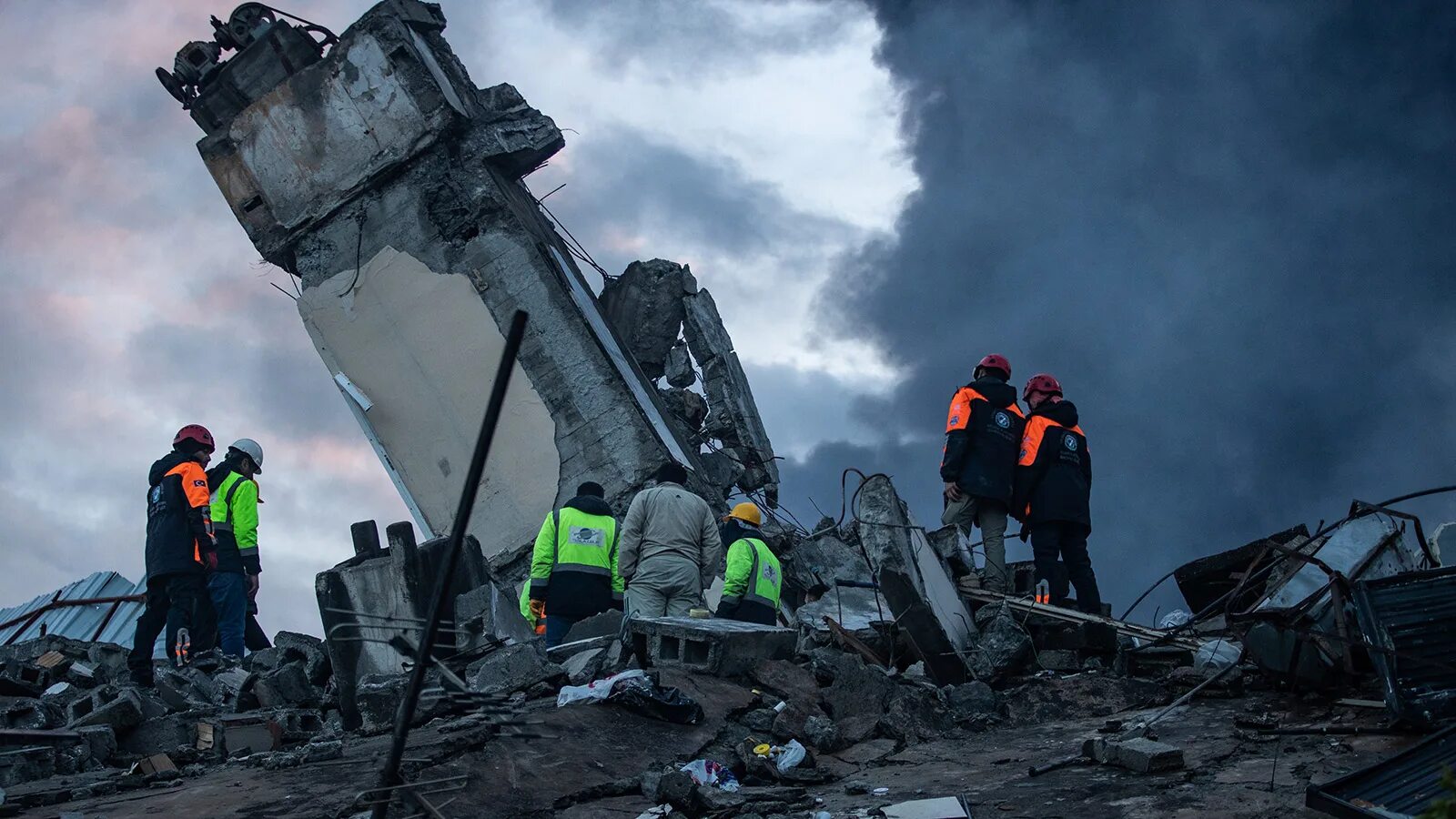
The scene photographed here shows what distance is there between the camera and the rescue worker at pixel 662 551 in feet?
27.2

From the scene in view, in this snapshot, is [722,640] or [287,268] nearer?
[722,640]

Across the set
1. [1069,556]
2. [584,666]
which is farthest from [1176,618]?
[584,666]

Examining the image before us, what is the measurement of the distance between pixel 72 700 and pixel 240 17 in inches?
340

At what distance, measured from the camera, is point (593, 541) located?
8477 millimetres

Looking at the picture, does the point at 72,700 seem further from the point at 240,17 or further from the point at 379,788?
the point at 240,17

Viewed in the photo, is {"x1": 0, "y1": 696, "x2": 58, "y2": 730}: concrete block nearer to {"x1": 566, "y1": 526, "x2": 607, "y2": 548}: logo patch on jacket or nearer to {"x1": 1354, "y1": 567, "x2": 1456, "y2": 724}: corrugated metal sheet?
{"x1": 566, "y1": 526, "x2": 607, "y2": 548}: logo patch on jacket

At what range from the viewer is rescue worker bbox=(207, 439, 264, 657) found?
32.7 ft

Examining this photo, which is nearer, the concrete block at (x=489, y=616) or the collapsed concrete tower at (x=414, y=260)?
the concrete block at (x=489, y=616)

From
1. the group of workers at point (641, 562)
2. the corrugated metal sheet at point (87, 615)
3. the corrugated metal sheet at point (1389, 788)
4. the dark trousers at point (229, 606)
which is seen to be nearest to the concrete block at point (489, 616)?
the group of workers at point (641, 562)

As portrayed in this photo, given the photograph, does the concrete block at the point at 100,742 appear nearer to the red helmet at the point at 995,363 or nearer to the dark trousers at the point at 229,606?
the dark trousers at the point at 229,606

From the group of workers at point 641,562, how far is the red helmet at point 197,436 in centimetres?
305

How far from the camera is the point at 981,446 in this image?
9.37 meters

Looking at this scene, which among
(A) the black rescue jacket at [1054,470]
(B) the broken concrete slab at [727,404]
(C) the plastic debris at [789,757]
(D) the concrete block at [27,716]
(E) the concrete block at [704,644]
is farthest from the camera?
(B) the broken concrete slab at [727,404]

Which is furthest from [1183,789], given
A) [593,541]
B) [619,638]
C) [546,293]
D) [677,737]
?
[546,293]
